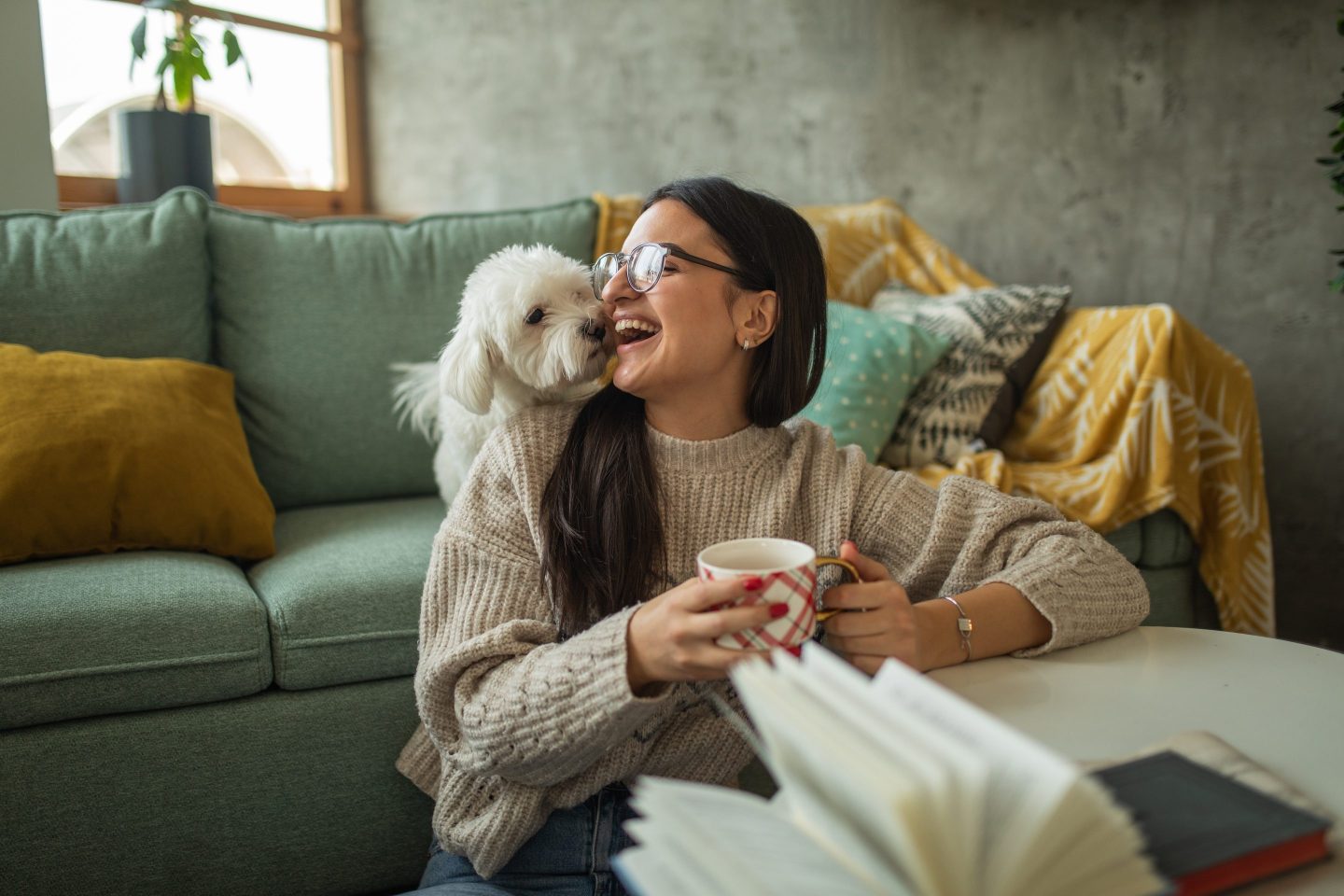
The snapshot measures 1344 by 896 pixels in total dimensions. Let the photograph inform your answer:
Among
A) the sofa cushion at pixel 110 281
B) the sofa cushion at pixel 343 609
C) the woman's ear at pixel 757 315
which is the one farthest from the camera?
the sofa cushion at pixel 110 281

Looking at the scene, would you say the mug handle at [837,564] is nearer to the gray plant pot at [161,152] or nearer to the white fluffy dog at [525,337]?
the white fluffy dog at [525,337]

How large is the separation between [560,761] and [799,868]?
411 millimetres

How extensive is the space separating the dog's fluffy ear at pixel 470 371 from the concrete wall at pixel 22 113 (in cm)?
179

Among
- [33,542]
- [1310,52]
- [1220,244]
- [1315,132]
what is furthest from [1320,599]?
[33,542]

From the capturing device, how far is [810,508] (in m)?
1.12

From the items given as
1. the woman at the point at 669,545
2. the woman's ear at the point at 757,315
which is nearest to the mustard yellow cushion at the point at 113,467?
the woman at the point at 669,545

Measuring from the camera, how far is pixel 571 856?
40.6 inches

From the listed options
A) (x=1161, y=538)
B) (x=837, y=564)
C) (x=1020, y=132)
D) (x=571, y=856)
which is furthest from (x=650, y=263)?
(x=1020, y=132)

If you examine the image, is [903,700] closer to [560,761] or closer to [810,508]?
[560,761]

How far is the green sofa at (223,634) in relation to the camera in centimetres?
140

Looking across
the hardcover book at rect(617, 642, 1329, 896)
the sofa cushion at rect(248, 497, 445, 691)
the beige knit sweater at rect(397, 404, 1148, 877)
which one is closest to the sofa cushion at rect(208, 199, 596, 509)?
the sofa cushion at rect(248, 497, 445, 691)

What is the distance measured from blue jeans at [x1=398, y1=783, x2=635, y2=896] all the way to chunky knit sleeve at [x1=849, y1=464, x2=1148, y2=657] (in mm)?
392

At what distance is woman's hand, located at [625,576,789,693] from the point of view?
721 mm

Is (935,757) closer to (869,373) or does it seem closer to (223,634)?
(223,634)
